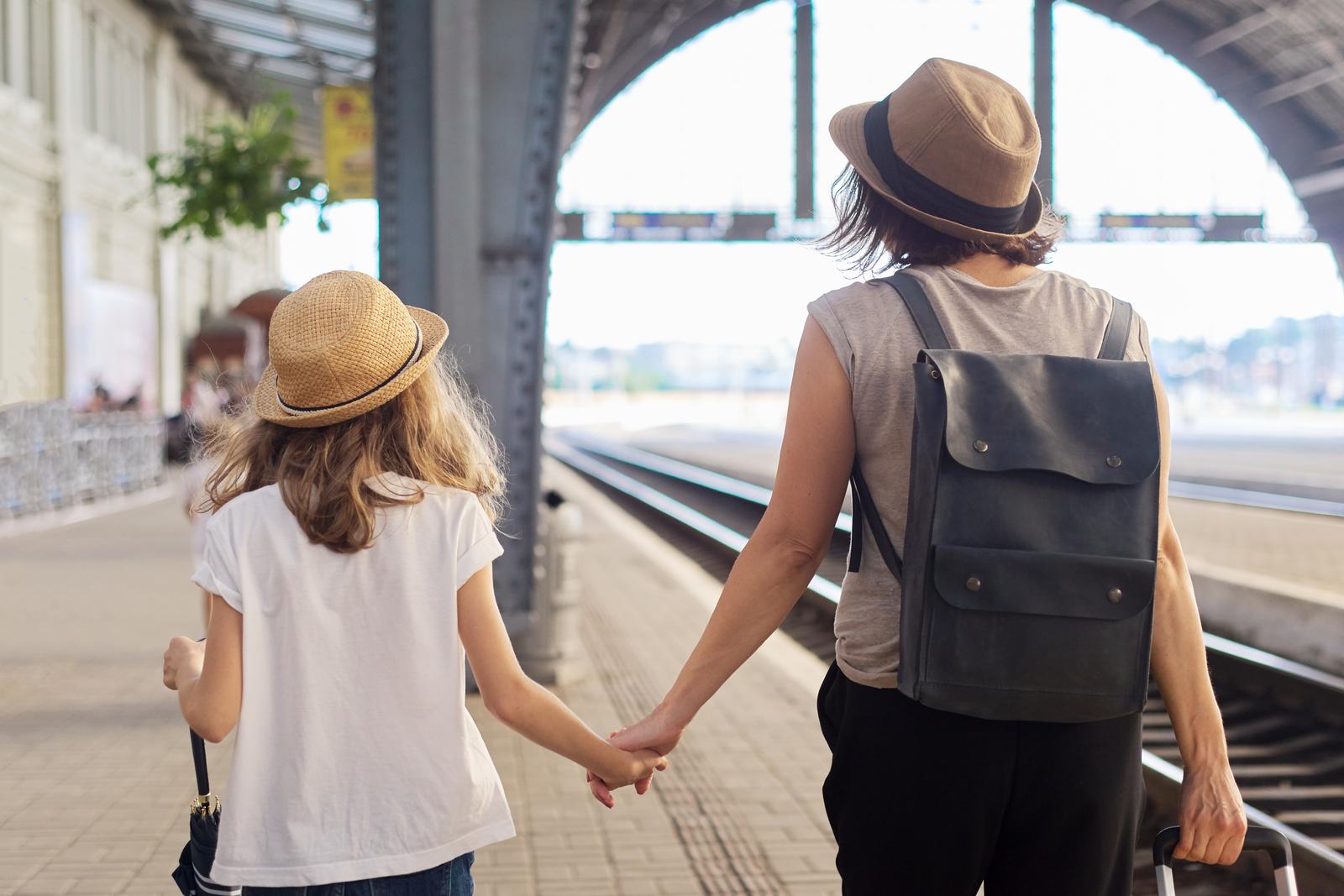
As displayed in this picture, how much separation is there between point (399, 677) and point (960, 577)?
76 centimetres

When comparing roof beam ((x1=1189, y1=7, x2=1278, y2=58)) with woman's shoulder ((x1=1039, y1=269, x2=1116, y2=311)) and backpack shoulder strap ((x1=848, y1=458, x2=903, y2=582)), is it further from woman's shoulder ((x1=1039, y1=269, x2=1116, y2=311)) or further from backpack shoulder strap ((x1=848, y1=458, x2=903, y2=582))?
backpack shoulder strap ((x1=848, y1=458, x2=903, y2=582))

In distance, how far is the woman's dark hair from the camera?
6.29 feet

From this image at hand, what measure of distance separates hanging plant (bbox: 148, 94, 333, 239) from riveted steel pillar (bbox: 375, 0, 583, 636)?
250 inches

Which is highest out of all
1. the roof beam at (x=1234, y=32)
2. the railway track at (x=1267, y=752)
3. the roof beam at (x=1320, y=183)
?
the roof beam at (x=1234, y=32)

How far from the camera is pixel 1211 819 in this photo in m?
1.88

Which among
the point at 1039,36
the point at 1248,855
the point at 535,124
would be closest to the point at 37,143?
the point at 535,124

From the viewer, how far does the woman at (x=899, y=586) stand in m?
1.74

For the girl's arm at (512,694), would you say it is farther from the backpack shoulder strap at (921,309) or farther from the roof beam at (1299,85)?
the roof beam at (1299,85)

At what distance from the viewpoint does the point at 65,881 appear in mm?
3775

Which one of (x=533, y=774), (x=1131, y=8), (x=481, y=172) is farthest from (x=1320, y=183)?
(x=533, y=774)

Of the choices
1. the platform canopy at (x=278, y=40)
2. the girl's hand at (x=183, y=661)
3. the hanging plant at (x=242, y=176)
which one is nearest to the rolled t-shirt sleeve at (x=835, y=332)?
the girl's hand at (x=183, y=661)

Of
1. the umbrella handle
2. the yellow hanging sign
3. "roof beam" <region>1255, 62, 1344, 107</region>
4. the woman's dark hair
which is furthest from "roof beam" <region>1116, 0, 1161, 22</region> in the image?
the umbrella handle

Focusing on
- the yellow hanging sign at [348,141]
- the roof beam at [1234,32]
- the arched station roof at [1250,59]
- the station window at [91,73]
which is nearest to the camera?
the yellow hanging sign at [348,141]

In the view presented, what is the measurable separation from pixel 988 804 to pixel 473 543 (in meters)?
0.75
